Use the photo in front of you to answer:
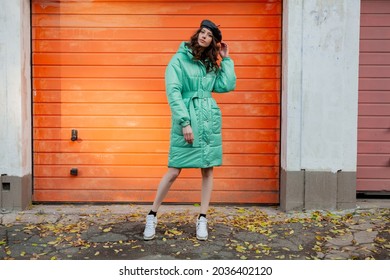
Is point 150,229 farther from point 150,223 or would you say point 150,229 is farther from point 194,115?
point 194,115

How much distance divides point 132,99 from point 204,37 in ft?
6.37

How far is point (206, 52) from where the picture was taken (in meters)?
5.26

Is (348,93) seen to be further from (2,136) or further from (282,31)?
(2,136)

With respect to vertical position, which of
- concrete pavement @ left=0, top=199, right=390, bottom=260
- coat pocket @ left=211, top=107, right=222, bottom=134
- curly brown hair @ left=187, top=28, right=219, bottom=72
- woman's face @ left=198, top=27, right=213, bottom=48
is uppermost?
woman's face @ left=198, top=27, right=213, bottom=48

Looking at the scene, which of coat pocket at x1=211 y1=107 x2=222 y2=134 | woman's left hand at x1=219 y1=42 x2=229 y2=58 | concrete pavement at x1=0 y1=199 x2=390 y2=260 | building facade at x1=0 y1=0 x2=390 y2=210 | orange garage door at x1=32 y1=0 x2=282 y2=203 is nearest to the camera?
concrete pavement at x1=0 y1=199 x2=390 y2=260

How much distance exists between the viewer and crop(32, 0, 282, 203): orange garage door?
6738 mm

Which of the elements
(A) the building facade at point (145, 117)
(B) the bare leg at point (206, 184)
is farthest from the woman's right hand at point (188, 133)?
(A) the building facade at point (145, 117)

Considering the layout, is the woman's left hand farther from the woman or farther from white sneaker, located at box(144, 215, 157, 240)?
white sneaker, located at box(144, 215, 157, 240)

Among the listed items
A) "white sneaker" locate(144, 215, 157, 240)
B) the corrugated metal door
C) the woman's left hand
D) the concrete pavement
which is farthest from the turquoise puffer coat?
the corrugated metal door

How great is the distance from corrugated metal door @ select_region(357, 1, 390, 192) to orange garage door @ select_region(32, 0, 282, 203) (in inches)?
44.1

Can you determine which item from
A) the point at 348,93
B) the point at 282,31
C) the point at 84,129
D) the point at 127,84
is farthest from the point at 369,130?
the point at 84,129

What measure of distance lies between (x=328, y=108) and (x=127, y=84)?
2.54 metres

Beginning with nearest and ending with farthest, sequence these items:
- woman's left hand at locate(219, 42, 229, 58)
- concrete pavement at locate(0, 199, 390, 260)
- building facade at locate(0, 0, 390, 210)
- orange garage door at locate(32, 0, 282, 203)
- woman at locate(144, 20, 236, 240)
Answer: concrete pavement at locate(0, 199, 390, 260) < woman at locate(144, 20, 236, 240) < woman's left hand at locate(219, 42, 229, 58) < building facade at locate(0, 0, 390, 210) < orange garage door at locate(32, 0, 282, 203)

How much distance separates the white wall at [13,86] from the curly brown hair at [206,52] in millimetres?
2395
